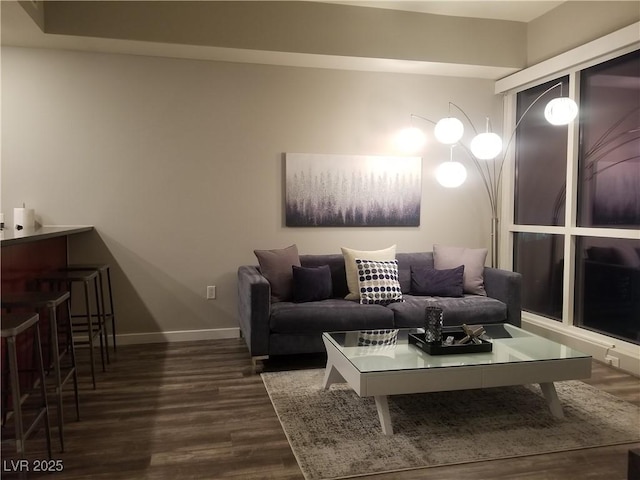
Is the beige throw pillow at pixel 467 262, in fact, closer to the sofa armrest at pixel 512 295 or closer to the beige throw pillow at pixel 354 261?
the sofa armrest at pixel 512 295

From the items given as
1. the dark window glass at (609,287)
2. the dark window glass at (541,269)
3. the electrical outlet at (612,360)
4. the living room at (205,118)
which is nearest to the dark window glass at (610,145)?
the dark window glass at (609,287)

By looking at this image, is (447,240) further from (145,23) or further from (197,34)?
(145,23)

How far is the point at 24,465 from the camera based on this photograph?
2.12 metres

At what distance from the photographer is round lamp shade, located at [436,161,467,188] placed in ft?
15.4

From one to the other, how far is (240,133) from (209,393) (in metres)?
2.37

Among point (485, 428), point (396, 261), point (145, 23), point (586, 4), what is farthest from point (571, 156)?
point (145, 23)

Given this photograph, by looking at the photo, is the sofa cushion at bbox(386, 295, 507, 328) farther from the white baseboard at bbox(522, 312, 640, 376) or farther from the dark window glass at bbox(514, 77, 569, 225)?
the dark window glass at bbox(514, 77, 569, 225)

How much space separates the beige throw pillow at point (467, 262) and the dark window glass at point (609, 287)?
786 millimetres

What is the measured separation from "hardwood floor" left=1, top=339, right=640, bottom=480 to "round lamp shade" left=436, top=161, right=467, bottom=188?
1.95 meters

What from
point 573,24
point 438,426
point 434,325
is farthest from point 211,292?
point 573,24

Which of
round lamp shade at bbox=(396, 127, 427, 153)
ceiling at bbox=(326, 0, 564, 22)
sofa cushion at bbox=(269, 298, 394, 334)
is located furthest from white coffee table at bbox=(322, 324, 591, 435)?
ceiling at bbox=(326, 0, 564, 22)

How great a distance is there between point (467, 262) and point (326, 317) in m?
A: 1.52

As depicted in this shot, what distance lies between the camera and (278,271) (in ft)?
13.7

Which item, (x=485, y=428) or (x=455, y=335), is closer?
(x=485, y=428)
